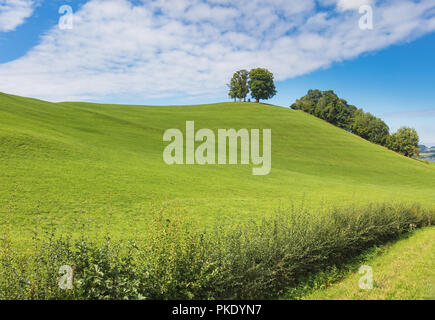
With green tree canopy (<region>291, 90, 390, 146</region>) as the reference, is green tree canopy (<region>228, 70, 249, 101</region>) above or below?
above

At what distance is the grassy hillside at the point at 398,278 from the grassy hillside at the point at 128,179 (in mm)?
4291

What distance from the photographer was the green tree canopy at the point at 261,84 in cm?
10381

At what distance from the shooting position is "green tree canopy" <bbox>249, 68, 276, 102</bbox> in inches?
4087

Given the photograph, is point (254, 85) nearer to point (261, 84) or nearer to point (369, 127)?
point (261, 84)

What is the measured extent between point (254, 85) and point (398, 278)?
100638 millimetres

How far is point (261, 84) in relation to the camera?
4080 inches

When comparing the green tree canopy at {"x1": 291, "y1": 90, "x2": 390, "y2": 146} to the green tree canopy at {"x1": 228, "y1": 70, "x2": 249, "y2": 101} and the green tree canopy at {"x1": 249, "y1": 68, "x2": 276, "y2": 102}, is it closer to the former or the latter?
the green tree canopy at {"x1": 249, "y1": 68, "x2": 276, "y2": 102}

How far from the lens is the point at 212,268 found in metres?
7.30

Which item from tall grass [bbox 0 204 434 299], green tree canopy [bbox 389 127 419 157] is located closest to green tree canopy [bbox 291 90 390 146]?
green tree canopy [bbox 389 127 419 157]

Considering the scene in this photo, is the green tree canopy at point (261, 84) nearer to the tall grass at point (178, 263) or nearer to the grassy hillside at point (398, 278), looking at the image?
the grassy hillside at point (398, 278)

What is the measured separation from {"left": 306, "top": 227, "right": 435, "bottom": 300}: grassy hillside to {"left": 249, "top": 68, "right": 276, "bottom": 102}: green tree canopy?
96084mm

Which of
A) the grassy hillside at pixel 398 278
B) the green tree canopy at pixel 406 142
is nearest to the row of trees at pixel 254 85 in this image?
the green tree canopy at pixel 406 142
